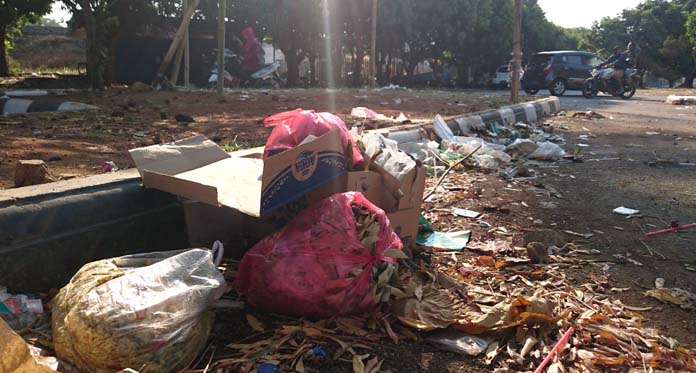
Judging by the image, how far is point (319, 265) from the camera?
1.81m

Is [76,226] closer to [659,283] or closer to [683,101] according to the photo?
[659,283]

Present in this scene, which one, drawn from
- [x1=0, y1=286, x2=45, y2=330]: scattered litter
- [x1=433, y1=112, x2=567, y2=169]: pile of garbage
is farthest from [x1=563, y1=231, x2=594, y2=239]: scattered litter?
[x1=0, y1=286, x2=45, y2=330]: scattered litter

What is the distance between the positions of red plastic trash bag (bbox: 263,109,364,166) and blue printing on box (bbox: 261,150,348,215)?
0.19 metres

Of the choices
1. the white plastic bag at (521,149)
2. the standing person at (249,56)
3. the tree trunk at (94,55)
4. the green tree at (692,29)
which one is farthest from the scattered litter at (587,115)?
the green tree at (692,29)

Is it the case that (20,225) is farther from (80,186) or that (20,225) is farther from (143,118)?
(143,118)

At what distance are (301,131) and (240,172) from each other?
0.43m

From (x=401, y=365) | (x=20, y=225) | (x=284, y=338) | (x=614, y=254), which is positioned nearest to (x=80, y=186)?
(x=20, y=225)

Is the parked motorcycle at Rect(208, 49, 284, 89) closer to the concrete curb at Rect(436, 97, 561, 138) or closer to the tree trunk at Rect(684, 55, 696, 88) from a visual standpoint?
the concrete curb at Rect(436, 97, 561, 138)

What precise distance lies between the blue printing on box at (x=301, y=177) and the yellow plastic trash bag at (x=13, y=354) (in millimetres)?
842

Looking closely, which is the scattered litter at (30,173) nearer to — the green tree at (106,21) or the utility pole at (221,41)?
the utility pole at (221,41)

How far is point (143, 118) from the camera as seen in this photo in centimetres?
653

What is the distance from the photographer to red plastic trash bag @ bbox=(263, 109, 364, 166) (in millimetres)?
2260

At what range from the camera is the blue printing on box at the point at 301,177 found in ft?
6.31

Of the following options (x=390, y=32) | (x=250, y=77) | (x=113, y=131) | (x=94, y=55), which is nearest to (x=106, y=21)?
(x=94, y=55)
